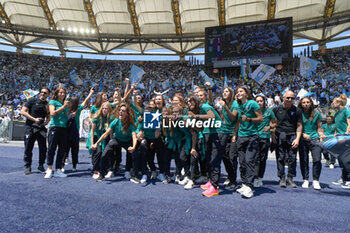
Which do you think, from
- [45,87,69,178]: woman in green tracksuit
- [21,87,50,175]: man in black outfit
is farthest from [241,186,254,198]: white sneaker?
[21,87,50,175]: man in black outfit

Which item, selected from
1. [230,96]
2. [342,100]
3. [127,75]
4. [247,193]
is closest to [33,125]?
[230,96]

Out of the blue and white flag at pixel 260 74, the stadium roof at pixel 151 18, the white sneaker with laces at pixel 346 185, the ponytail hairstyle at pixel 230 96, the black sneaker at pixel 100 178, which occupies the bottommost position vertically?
the white sneaker with laces at pixel 346 185

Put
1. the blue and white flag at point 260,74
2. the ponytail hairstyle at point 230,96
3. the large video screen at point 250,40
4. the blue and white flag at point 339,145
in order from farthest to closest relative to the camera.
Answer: the large video screen at point 250,40 < the blue and white flag at point 260,74 < the ponytail hairstyle at point 230,96 < the blue and white flag at point 339,145

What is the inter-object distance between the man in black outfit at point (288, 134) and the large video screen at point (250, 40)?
76.9ft

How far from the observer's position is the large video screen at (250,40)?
2494 centimetres

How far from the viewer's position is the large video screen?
24.9 metres

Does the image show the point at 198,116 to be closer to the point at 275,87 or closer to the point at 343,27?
the point at 275,87

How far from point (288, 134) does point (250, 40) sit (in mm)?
24471

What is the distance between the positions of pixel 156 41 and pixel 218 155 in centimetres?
3022

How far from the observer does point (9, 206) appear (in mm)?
2986

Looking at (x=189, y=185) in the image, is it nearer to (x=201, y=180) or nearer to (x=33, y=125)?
(x=201, y=180)

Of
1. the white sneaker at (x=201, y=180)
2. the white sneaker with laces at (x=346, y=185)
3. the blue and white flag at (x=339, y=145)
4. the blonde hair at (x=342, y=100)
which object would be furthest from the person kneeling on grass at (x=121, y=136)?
the blonde hair at (x=342, y=100)

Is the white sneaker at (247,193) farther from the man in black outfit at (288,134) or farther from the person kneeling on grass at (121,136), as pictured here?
the person kneeling on grass at (121,136)

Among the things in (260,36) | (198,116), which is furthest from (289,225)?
(260,36)
